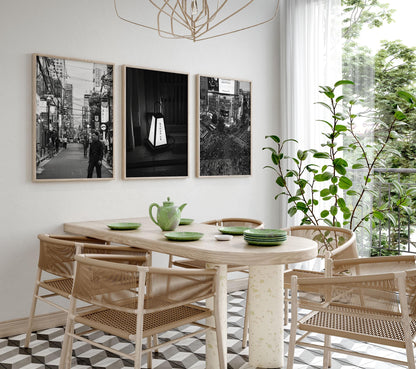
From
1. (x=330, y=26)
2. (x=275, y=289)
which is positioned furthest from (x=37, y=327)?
(x=330, y=26)

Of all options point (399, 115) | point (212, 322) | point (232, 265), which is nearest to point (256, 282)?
point (212, 322)

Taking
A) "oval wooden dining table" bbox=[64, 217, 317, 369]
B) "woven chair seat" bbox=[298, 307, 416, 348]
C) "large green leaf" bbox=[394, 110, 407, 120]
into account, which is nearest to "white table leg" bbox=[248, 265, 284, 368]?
"oval wooden dining table" bbox=[64, 217, 317, 369]

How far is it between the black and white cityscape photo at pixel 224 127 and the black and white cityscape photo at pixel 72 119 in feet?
2.82

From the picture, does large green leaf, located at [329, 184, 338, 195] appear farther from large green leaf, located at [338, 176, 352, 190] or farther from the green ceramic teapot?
the green ceramic teapot

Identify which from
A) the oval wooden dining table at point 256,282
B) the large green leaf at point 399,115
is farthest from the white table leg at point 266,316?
the large green leaf at point 399,115

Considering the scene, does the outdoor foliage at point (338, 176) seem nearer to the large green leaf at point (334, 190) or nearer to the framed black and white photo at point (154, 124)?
the large green leaf at point (334, 190)

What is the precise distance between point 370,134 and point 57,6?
8.68 ft

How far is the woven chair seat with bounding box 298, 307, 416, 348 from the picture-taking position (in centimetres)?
199

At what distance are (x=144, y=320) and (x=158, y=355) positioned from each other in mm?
859

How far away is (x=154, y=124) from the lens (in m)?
3.88

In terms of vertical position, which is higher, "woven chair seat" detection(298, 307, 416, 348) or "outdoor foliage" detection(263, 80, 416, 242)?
"outdoor foliage" detection(263, 80, 416, 242)

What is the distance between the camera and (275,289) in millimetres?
2699

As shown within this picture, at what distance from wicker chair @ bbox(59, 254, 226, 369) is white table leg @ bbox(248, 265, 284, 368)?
1.44 ft

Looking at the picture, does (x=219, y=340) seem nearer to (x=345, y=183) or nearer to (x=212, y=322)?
(x=212, y=322)
